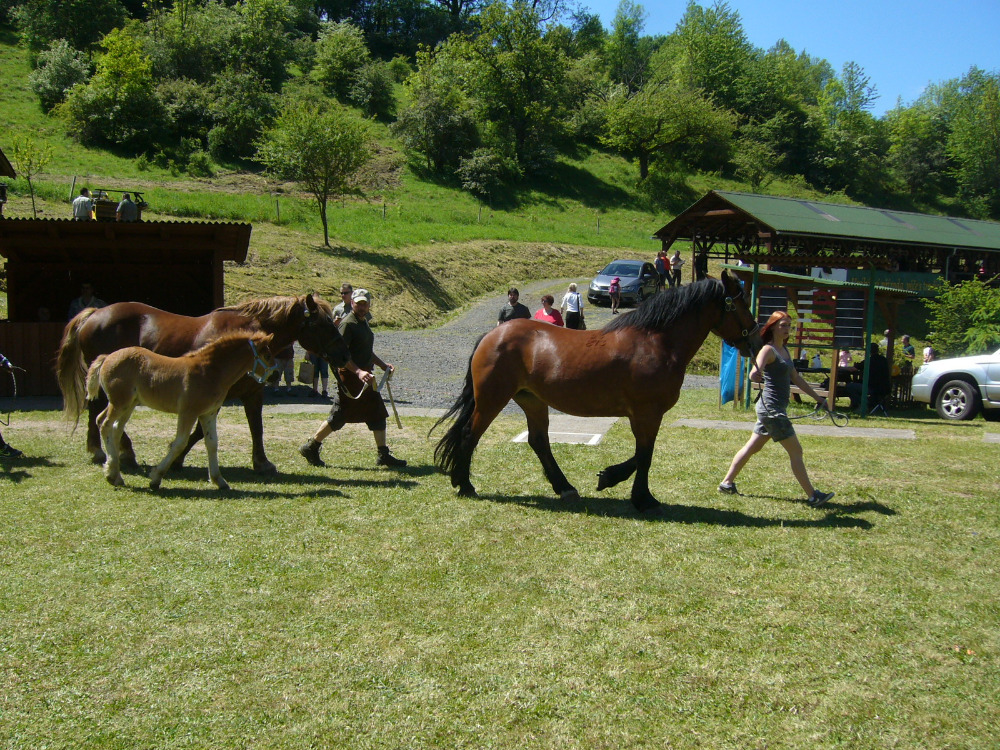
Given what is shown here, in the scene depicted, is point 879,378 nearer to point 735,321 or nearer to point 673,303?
point 735,321

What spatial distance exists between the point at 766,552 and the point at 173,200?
32603 millimetres

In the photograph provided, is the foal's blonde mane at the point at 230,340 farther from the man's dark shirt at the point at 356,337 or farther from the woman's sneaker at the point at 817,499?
the woman's sneaker at the point at 817,499

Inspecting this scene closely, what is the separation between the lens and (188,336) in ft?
28.1

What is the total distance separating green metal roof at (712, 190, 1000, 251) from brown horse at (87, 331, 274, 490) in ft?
65.3

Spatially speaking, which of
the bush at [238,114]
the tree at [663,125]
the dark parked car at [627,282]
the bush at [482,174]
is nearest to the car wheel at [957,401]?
the dark parked car at [627,282]

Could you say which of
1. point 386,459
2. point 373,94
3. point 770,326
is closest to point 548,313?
point 386,459

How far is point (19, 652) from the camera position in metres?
4.20

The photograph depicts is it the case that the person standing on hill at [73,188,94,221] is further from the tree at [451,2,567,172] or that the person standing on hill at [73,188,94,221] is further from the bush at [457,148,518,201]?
the tree at [451,2,567,172]

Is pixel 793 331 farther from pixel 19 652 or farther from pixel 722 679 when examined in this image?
pixel 19 652

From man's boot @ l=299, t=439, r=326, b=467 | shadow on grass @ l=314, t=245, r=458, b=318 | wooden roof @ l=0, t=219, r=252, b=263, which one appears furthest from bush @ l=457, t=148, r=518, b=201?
man's boot @ l=299, t=439, r=326, b=467

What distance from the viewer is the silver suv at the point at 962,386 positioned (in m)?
13.6

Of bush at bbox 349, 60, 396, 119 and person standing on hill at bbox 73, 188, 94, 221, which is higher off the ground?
bush at bbox 349, 60, 396, 119

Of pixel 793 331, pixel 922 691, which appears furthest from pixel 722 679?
pixel 793 331

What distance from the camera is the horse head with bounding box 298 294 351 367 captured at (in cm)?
822
